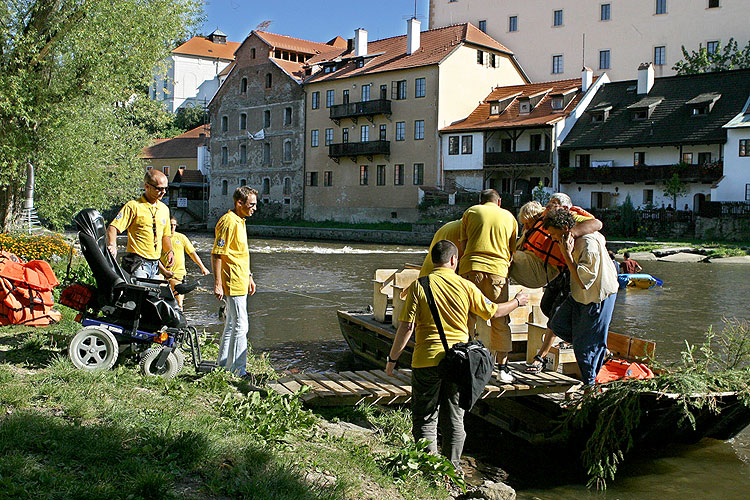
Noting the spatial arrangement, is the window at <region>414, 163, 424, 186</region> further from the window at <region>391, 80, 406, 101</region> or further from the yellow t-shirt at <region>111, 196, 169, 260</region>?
the yellow t-shirt at <region>111, 196, 169, 260</region>

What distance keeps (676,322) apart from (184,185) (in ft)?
210

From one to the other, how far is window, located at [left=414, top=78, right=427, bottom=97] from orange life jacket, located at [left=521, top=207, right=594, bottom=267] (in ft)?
154

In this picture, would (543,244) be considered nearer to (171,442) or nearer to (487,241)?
Answer: (487,241)

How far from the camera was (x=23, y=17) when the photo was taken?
59.9 ft

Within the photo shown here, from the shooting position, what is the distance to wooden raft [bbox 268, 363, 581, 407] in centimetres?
725

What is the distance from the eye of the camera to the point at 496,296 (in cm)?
776

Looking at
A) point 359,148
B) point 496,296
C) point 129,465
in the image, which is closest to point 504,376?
point 496,296

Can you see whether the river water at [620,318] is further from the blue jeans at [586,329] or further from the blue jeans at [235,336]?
the blue jeans at [235,336]

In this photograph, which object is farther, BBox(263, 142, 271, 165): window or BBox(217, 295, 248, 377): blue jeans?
BBox(263, 142, 271, 165): window

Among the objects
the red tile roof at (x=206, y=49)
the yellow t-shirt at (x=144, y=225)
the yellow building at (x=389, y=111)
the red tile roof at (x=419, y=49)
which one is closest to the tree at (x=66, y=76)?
the yellow t-shirt at (x=144, y=225)

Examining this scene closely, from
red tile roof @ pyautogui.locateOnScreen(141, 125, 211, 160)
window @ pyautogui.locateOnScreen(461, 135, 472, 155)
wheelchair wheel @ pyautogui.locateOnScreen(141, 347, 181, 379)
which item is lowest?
wheelchair wheel @ pyautogui.locateOnScreen(141, 347, 181, 379)

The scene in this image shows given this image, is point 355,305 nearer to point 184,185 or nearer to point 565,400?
point 565,400

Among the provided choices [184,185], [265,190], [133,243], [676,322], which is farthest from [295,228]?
[133,243]

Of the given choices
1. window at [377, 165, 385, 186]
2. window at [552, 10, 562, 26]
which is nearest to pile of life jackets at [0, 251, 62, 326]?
window at [377, 165, 385, 186]
